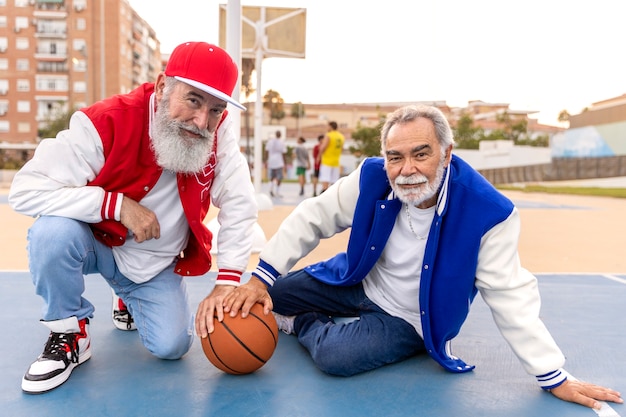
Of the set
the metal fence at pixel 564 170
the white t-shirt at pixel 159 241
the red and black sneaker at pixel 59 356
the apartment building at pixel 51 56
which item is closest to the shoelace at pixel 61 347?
the red and black sneaker at pixel 59 356

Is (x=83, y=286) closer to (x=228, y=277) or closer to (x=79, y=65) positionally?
(x=228, y=277)

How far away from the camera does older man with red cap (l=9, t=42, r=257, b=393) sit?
2.59 m

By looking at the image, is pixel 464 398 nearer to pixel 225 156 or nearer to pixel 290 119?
pixel 225 156

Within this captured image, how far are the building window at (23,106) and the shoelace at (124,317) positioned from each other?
6683 centimetres

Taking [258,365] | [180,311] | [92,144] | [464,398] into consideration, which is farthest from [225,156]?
[464,398]

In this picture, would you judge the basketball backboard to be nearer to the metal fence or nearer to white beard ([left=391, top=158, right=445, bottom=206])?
white beard ([left=391, top=158, right=445, bottom=206])

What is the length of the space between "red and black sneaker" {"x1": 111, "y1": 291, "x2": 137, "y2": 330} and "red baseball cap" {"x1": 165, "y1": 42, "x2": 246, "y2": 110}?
142 cm

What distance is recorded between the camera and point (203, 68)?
2562 mm

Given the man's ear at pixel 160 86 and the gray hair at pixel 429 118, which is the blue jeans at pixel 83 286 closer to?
the man's ear at pixel 160 86

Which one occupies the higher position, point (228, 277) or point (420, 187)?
point (420, 187)

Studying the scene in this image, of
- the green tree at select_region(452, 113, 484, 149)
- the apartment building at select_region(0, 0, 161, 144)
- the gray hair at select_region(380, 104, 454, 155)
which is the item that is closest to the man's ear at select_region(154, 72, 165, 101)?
the gray hair at select_region(380, 104, 454, 155)

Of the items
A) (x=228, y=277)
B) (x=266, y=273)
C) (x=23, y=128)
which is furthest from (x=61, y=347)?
(x=23, y=128)

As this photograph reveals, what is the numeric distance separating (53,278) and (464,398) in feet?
6.12

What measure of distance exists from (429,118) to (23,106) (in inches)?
2706
